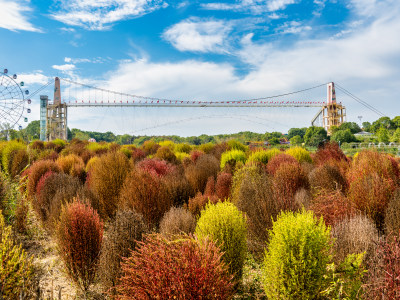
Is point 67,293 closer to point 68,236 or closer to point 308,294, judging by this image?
point 68,236

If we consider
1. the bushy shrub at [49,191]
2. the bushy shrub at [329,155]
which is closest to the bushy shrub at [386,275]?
the bushy shrub at [49,191]

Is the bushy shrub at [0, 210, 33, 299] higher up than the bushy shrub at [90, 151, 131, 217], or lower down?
lower down

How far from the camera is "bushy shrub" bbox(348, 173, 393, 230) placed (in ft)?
19.1

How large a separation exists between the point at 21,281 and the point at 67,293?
3.61ft

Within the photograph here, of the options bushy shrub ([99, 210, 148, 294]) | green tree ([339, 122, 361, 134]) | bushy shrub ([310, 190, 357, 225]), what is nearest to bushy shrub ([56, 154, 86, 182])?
bushy shrub ([99, 210, 148, 294])

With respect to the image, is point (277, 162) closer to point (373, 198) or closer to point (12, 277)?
point (373, 198)

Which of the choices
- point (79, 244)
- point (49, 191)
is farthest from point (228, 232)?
point (49, 191)

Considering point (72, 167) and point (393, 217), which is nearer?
point (393, 217)

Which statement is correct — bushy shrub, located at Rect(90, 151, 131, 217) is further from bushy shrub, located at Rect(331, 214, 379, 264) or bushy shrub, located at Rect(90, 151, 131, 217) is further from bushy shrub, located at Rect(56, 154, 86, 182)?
bushy shrub, located at Rect(331, 214, 379, 264)

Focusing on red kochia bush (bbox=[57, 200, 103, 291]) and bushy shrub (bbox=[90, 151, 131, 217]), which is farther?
bushy shrub (bbox=[90, 151, 131, 217])

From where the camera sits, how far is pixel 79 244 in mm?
4539

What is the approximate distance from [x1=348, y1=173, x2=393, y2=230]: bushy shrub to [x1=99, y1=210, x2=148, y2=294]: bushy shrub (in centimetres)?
459

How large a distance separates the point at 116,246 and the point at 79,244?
3.41ft

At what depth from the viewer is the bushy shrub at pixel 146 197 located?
6.56 m
